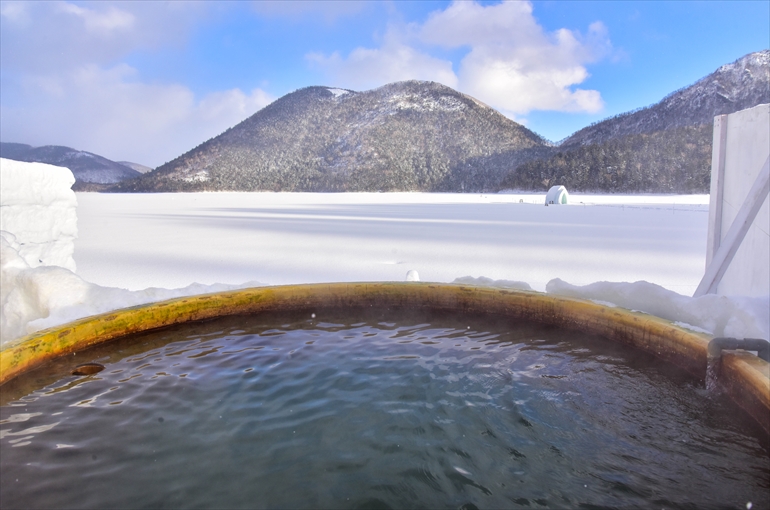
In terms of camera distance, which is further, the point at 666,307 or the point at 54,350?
the point at 666,307

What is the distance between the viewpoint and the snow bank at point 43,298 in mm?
2658

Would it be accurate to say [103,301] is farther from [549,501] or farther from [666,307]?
[666,307]

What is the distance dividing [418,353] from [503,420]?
2.54 feet

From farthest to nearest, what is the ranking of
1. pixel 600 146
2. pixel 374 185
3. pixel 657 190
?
pixel 374 185
pixel 600 146
pixel 657 190

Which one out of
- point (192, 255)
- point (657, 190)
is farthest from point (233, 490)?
point (657, 190)

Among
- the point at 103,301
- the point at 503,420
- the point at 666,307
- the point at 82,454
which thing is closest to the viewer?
the point at 82,454

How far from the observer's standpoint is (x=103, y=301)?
284 cm

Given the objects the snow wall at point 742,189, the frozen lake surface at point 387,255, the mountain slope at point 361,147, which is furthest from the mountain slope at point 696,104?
the snow wall at point 742,189

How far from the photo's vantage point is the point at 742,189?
2.95 m

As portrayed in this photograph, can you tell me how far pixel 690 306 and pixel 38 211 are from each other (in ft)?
16.7

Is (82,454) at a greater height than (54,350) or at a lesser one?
lesser

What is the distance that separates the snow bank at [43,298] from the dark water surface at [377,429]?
0.40 m

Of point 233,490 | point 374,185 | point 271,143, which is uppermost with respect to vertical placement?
point 271,143

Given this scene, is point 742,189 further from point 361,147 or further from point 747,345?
point 361,147
